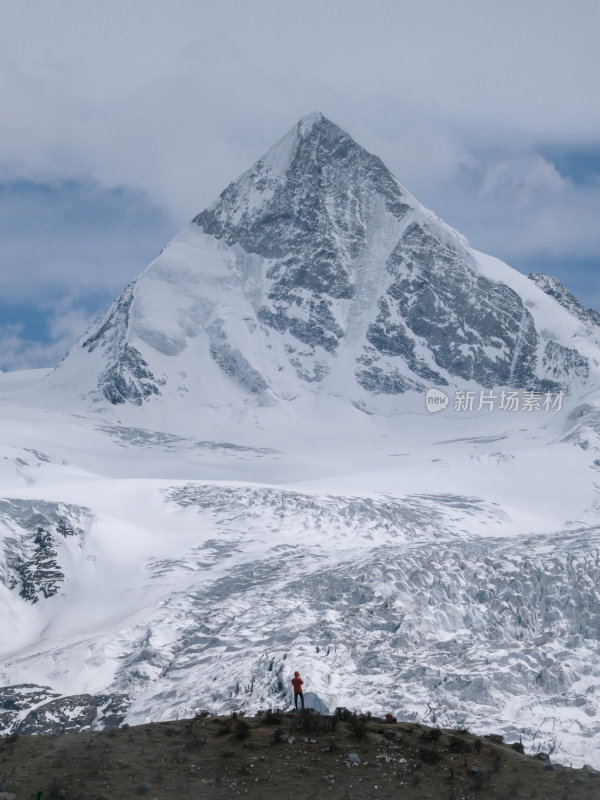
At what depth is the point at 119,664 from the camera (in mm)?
48844

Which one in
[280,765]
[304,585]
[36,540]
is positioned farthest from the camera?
[36,540]

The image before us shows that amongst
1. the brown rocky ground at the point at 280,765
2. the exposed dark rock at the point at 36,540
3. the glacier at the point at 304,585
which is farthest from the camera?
the exposed dark rock at the point at 36,540

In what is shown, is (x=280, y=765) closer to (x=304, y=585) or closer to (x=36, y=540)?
(x=304, y=585)

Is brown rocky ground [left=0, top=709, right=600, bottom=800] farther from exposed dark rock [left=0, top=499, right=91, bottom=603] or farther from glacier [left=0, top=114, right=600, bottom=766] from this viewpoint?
exposed dark rock [left=0, top=499, right=91, bottom=603]

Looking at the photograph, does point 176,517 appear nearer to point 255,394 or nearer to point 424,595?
point 424,595

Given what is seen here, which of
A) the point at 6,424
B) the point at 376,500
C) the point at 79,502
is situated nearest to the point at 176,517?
the point at 79,502

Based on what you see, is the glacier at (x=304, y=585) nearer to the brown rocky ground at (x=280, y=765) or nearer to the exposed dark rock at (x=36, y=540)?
the exposed dark rock at (x=36, y=540)

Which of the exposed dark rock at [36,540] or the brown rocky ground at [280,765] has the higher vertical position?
the brown rocky ground at [280,765]

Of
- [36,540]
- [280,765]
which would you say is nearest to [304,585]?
[36,540]

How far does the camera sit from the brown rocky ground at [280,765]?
20.2 metres

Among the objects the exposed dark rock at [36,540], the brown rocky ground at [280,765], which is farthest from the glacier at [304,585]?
the brown rocky ground at [280,765]

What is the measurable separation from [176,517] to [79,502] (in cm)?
899

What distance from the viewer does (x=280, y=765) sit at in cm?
2142

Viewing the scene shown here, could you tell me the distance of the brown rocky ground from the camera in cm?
2016
